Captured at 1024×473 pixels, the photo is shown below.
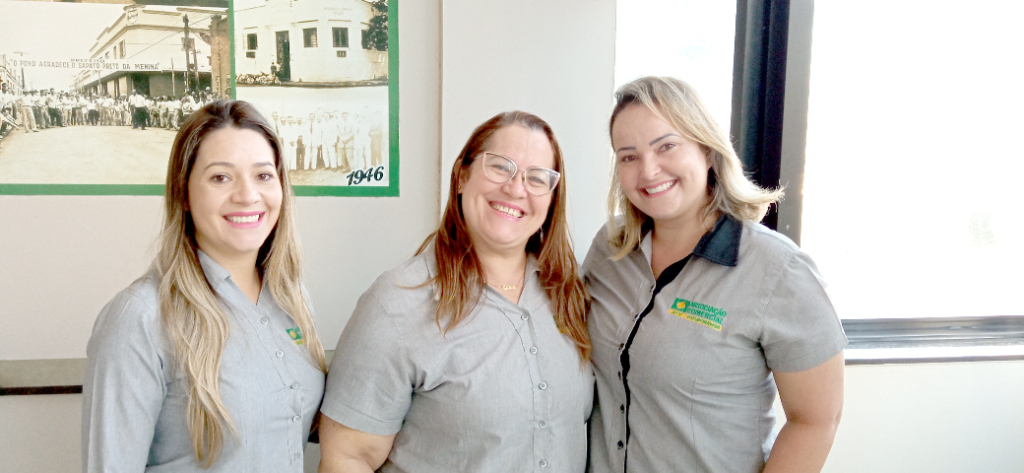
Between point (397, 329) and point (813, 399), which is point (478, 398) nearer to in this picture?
point (397, 329)

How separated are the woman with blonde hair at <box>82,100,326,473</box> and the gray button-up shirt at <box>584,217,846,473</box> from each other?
32.6 inches

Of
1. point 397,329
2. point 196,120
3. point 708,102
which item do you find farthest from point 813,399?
point 196,120

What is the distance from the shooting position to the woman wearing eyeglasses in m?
1.38

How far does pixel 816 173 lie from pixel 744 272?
1345mm

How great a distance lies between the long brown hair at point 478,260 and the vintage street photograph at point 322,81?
1.84ft

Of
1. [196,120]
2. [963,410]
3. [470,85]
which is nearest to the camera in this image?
[196,120]

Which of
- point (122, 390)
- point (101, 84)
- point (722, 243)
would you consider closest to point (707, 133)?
point (722, 243)

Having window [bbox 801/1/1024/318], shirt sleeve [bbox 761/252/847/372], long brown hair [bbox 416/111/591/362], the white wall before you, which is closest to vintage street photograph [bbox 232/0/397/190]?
long brown hair [bbox 416/111/591/362]

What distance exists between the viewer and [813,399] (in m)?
1.36

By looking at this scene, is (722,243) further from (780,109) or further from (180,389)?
(180,389)

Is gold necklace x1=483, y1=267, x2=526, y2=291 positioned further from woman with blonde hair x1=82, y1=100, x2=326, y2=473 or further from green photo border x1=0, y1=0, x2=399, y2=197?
green photo border x1=0, y1=0, x2=399, y2=197

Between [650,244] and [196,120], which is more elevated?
[196,120]

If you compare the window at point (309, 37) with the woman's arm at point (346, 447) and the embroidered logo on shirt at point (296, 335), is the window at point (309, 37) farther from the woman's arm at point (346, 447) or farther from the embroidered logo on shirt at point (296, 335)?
the woman's arm at point (346, 447)

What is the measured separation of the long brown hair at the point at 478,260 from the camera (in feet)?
4.80
